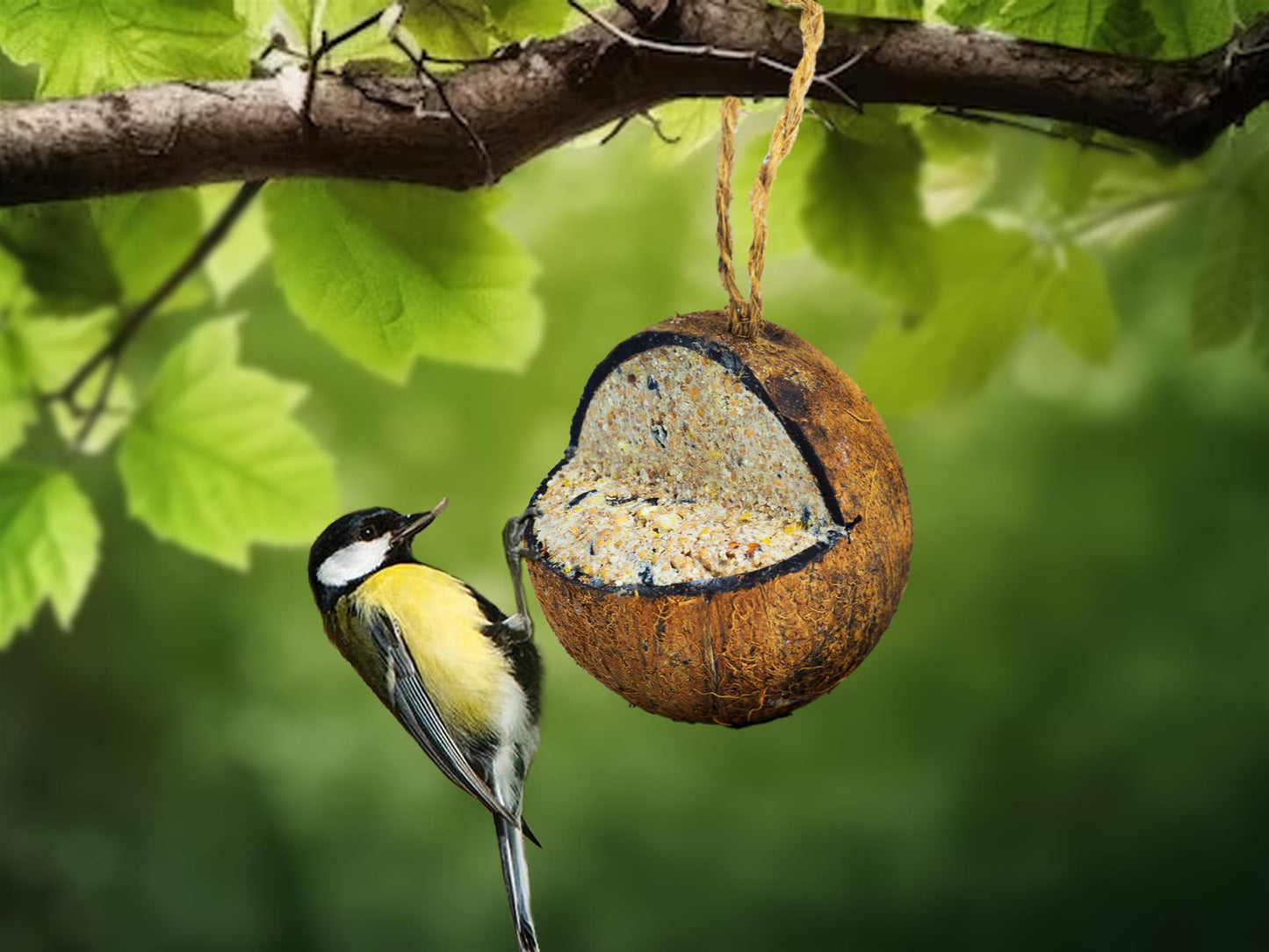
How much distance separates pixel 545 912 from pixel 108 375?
1.87 meters

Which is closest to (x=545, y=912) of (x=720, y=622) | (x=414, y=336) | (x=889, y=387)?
(x=889, y=387)

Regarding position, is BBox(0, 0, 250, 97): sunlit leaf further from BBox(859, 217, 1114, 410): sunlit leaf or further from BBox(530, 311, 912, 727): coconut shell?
BBox(859, 217, 1114, 410): sunlit leaf

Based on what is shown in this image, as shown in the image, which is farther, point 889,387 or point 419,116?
point 889,387

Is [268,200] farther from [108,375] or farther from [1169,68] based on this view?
[1169,68]

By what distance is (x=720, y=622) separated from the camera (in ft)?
1.72

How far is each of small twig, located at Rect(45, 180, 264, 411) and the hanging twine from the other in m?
0.39

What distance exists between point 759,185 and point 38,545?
2.11 ft

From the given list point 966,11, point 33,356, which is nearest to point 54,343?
point 33,356

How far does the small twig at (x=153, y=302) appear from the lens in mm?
884

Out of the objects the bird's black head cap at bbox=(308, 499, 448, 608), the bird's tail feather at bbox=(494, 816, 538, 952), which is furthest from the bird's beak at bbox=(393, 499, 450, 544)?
the bird's tail feather at bbox=(494, 816, 538, 952)

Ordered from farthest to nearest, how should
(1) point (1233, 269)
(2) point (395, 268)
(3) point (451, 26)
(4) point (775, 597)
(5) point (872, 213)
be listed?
(1) point (1233, 269) < (5) point (872, 213) < (2) point (395, 268) < (3) point (451, 26) < (4) point (775, 597)

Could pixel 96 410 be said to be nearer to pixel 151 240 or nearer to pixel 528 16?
pixel 151 240

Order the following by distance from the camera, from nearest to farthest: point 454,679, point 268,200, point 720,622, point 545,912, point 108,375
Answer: point 720,622 < point 454,679 < point 268,200 < point 108,375 < point 545,912

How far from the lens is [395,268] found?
2.39ft
